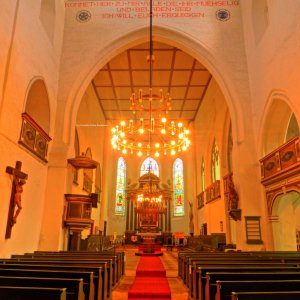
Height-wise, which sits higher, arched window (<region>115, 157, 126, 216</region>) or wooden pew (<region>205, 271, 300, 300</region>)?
arched window (<region>115, 157, 126, 216</region>)

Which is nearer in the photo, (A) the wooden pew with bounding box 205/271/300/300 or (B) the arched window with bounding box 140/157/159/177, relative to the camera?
(A) the wooden pew with bounding box 205/271/300/300

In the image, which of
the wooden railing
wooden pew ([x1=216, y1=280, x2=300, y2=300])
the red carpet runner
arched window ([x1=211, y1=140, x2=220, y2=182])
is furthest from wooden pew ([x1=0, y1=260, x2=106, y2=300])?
the wooden railing

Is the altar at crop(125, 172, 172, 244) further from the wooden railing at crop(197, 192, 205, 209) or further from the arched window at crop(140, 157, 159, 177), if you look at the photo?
the wooden railing at crop(197, 192, 205, 209)

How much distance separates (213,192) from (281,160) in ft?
23.5

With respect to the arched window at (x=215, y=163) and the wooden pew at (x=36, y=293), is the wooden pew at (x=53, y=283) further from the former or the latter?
the arched window at (x=215, y=163)

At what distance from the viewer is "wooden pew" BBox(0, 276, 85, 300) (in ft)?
9.89

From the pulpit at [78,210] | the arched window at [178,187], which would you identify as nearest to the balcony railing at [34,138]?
the pulpit at [78,210]

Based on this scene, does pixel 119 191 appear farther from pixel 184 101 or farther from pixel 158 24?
pixel 158 24

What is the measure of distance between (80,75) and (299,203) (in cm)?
980

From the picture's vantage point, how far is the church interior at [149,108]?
7.45 m

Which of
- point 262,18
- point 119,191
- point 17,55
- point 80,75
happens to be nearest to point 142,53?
point 80,75

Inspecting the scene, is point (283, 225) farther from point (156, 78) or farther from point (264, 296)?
point (156, 78)

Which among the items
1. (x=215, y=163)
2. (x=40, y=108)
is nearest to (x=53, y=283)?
(x=40, y=108)

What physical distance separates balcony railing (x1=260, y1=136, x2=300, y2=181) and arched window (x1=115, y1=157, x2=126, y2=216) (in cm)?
1562
